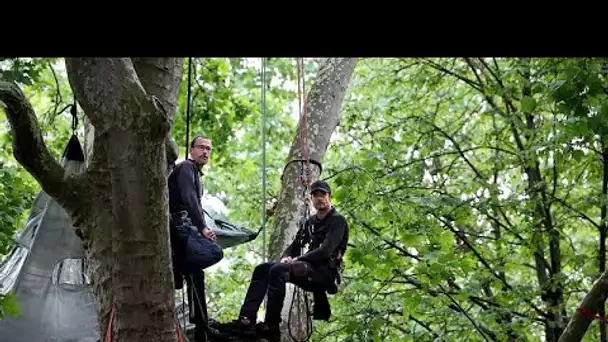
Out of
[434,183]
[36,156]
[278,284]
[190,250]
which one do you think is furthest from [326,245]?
[434,183]

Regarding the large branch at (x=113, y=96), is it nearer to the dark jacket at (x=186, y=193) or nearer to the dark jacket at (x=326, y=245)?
the dark jacket at (x=186, y=193)

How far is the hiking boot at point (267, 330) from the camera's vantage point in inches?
255

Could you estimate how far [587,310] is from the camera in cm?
721

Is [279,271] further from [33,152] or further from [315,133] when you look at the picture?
[315,133]

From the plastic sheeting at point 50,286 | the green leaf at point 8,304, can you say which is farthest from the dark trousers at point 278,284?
the green leaf at point 8,304

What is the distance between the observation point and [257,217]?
12422 millimetres

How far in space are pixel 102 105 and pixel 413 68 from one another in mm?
7597

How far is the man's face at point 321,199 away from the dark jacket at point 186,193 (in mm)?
780

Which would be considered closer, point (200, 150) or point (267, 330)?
point (200, 150)

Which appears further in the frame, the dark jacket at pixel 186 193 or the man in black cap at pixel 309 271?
the man in black cap at pixel 309 271

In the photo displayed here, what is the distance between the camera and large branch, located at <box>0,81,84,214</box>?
4.98 meters

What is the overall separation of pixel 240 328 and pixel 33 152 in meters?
1.92

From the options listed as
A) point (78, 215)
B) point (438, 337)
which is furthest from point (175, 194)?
point (438, 337)

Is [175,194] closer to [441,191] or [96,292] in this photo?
[96,292]
